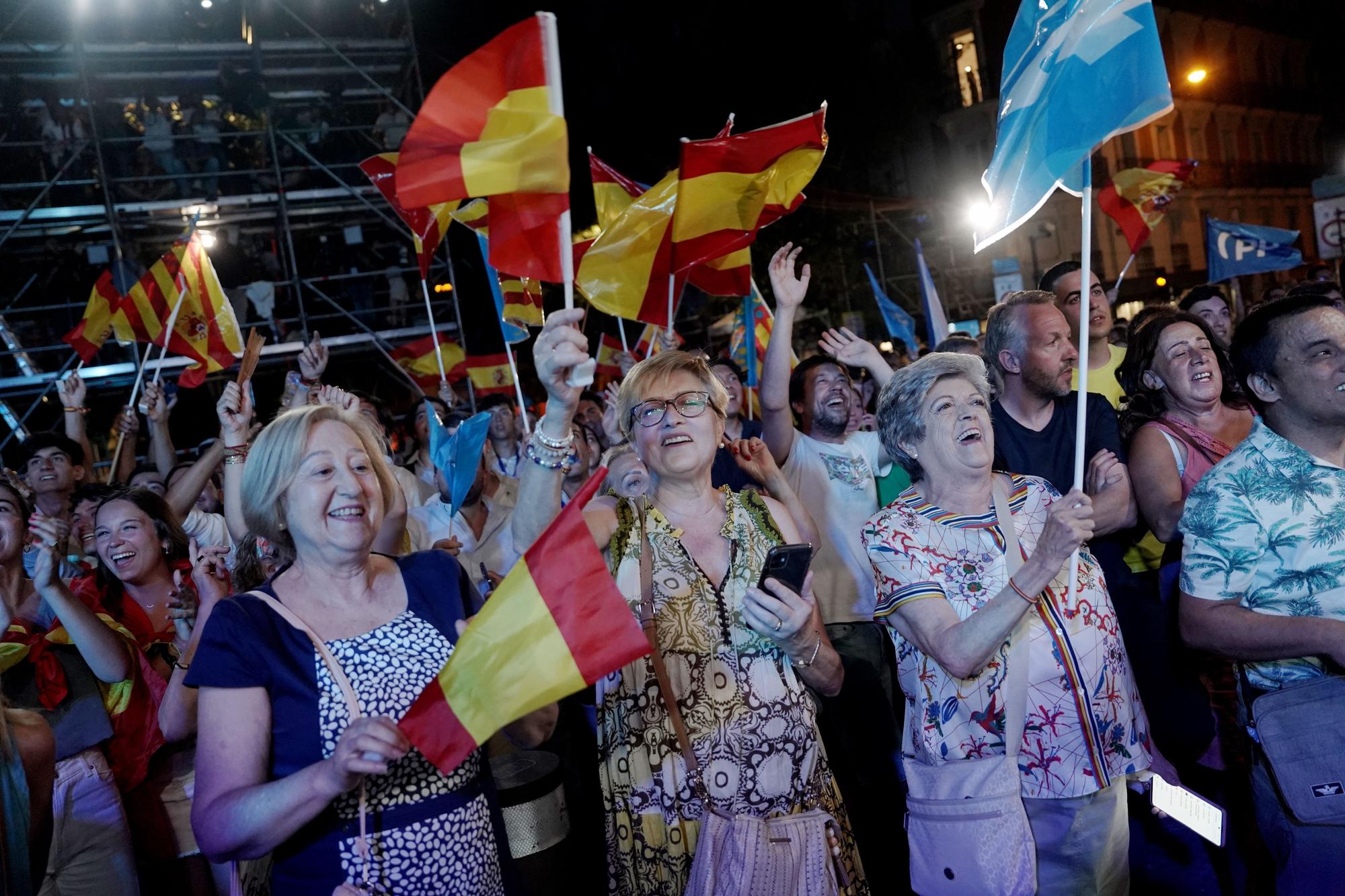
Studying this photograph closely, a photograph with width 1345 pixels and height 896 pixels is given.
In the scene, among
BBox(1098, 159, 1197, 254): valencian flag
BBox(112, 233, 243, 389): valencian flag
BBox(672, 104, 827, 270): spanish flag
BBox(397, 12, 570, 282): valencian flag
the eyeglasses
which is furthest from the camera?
BBox(1098, 159, 1197, 254): valencian flag

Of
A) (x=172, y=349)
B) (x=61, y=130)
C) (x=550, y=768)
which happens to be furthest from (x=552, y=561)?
(x=61, y=130)

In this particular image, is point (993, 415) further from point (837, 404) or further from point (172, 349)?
point (172, 349)

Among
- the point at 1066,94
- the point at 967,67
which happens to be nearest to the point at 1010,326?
the point at 1066,94

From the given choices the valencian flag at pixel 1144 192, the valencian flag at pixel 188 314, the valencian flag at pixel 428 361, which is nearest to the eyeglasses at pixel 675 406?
the valencian flag at pixel 188 314

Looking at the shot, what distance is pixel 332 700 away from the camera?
215 centimetres

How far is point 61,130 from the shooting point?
492 inches

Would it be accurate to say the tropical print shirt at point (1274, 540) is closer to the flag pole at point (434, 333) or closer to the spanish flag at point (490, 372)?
the flag pole at point (434, 333)

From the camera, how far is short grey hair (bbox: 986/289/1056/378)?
12.6 feet

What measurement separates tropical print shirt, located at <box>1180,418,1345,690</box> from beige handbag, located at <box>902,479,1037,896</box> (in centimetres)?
54

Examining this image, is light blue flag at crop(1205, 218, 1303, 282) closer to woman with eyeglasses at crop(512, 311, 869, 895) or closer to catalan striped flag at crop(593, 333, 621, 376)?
catalan striped flag at crop(593, 333, 621, 376)

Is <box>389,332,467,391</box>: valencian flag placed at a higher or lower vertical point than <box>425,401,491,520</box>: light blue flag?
higher

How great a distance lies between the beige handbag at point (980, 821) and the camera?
8.24 ft

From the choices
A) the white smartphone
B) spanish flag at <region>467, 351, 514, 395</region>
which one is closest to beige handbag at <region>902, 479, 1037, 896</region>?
the white smartphone

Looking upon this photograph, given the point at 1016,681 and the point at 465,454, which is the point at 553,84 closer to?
the point at 1016,681
